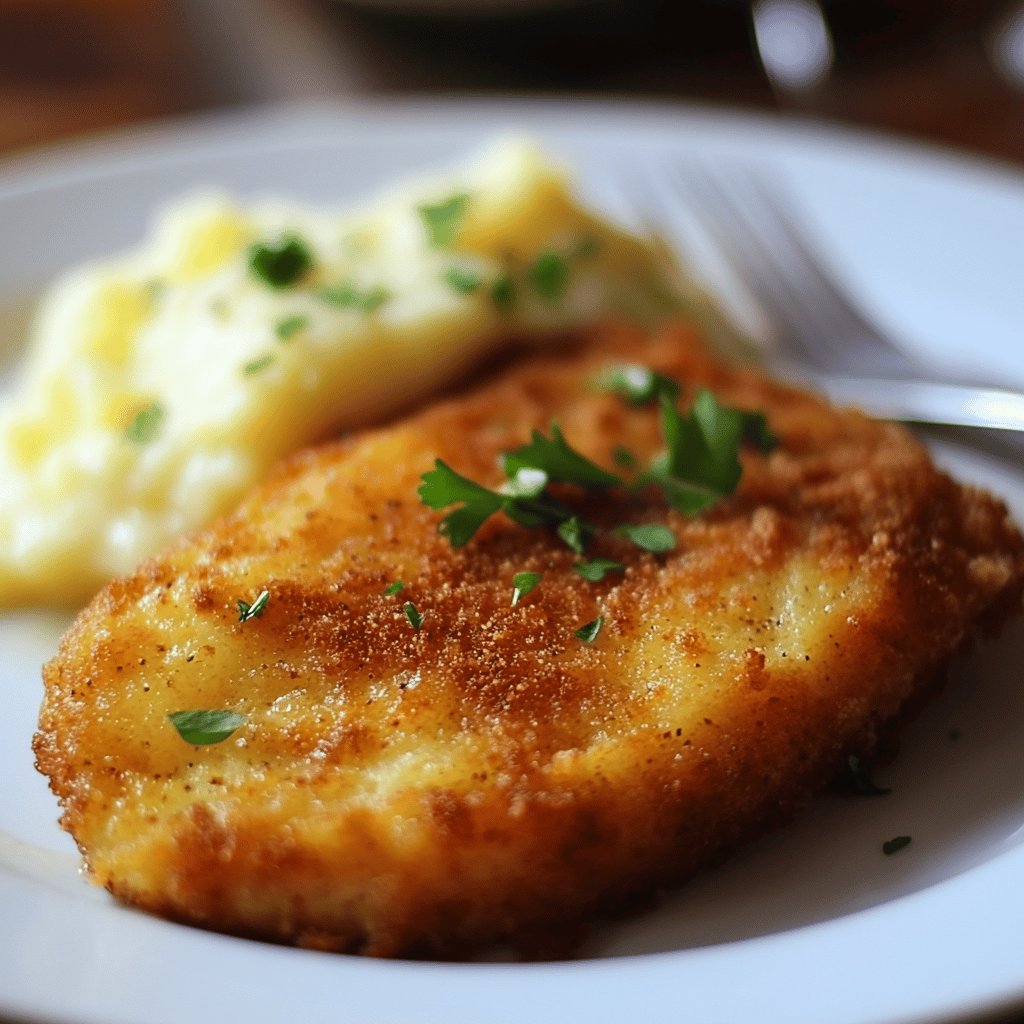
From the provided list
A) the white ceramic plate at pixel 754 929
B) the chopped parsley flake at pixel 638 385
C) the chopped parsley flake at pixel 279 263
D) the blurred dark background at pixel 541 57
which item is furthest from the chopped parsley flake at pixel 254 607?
the blurred dark background at pixel 541 57

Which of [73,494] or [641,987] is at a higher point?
[73,494]

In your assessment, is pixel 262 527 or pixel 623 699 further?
pixel 262 527

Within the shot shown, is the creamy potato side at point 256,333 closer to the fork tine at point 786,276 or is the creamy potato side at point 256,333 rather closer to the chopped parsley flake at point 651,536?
the fork tine at point 786,276

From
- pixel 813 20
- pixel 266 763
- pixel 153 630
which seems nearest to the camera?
pixel 266 763

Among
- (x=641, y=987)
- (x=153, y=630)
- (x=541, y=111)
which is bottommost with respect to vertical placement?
(x=641, y=987)

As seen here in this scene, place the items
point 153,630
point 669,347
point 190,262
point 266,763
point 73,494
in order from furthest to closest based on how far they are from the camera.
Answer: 1. point 190,262
2. point 669,347
3. point 73,494
4. point 153,630
5. point 266,763

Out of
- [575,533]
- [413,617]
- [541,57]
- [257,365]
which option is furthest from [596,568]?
[541,57]

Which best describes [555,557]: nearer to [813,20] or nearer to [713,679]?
[713,679]

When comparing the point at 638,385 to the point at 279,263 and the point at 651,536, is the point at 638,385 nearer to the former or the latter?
the point at 651,536

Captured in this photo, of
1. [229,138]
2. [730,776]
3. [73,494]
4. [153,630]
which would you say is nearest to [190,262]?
[73,494]

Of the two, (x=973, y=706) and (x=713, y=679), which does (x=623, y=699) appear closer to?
(x=713, y=679)
